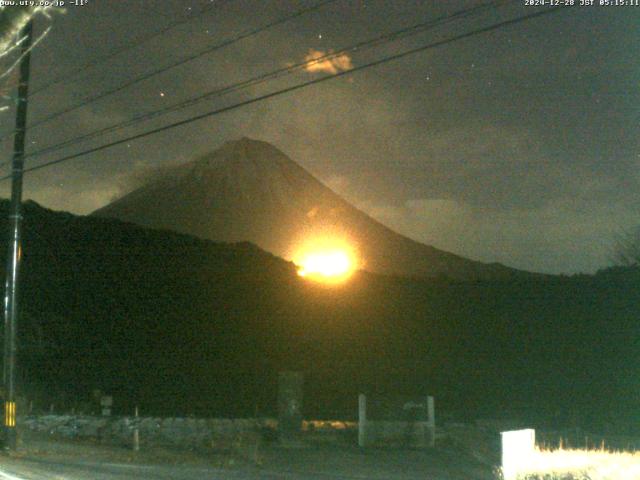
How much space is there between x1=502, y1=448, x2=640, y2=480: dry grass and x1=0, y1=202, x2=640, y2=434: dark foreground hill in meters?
14.6

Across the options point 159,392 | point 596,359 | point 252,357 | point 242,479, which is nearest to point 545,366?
point 596,359

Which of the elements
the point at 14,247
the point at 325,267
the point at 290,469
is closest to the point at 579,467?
the point at 290,469

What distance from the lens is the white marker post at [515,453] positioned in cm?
1282

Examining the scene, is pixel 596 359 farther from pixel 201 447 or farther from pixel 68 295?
pixel 68 295

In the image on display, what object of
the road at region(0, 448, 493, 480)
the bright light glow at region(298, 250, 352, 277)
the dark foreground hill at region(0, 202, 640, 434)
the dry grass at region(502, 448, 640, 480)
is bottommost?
the road at region(0, 448, 493, 480)

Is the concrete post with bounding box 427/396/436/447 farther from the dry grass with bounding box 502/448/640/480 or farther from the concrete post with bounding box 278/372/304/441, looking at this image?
the dry grass with bounding box 502/448/640/480

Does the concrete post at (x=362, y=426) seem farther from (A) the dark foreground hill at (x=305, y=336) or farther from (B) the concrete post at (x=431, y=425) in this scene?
(A) the dark foreground hill at (x=305, y=336)

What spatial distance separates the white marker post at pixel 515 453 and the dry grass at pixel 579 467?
0.07 m

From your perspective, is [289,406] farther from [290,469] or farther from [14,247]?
[14,247]

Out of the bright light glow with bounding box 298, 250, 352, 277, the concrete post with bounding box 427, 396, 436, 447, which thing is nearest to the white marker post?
the concrete post with bounding box 427, 396, 436, 447

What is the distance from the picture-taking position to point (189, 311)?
44.7 meters

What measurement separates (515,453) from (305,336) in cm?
2923

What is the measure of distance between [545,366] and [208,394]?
1467cm

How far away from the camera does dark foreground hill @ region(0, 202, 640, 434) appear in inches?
1345
